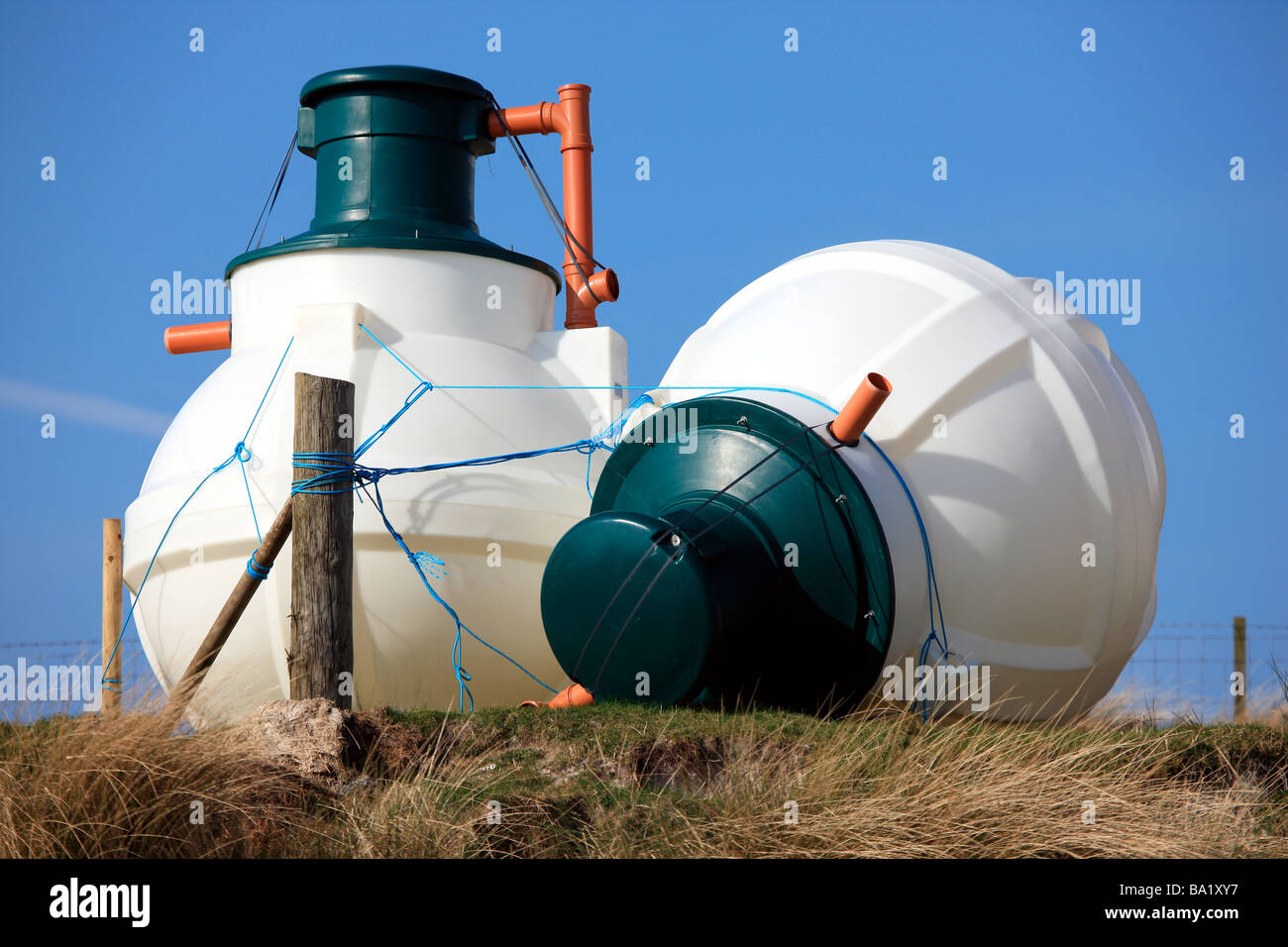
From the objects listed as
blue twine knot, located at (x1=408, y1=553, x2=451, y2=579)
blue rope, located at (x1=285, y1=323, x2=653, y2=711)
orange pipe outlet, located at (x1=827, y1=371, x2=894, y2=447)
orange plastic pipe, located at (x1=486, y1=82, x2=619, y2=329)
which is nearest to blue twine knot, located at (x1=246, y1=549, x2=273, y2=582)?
blue rope, located at (x1=285, y1=323, x2=653, y2=711)

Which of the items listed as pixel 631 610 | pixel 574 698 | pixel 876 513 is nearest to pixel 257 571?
pixel 574 698

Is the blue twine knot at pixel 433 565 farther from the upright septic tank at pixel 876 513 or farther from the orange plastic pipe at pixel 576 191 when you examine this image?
the orange plastic pipe at pixel 576 191

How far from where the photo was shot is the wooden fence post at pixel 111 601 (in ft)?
34.0

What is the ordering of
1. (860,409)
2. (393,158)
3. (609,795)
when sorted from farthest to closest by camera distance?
(393,158)
(860,409)
(609,795)

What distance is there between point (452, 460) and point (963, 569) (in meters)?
3.48

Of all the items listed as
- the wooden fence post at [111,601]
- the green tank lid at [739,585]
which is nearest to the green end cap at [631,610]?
the green tank lid at [739,585]

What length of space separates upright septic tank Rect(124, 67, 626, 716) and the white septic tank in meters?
1.30

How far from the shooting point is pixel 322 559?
7.46 meters

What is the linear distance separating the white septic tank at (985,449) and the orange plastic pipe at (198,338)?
13.2 feet

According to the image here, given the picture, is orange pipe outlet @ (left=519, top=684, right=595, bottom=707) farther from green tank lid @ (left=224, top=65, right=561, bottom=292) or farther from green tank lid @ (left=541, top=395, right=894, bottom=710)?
green tank lid @ (left=224, top=65, right=561, bottom=292)

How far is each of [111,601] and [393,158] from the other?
3.92m

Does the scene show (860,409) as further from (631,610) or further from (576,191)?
(576,191)
